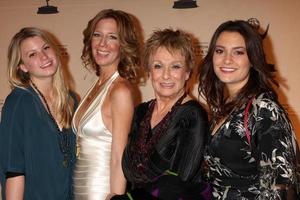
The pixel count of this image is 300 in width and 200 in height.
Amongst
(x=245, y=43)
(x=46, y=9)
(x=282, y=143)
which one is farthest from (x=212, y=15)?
(x=282, y=143)

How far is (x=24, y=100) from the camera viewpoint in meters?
2.01

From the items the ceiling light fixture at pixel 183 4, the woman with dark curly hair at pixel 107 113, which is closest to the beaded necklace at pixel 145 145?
the woman with dark curly hair at pixel 107 113

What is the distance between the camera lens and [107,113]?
6.64ft

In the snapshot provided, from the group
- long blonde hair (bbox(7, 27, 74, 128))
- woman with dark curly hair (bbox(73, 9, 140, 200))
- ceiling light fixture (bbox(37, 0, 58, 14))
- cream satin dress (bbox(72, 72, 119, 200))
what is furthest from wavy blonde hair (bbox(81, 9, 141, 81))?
ceiling light fixture (bbox(37, 0, 58, 14))

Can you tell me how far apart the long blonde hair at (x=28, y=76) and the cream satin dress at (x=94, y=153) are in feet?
0.58

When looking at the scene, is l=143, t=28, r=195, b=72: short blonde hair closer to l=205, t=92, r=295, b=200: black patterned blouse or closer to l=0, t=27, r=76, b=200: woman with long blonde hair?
l=205, t=92, r=295, b=200: black patterned blouse

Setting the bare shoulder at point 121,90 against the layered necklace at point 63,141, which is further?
the layered necklace at point 63,141

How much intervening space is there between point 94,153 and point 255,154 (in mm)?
951

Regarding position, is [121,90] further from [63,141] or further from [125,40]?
[63,141]

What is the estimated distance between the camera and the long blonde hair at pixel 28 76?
2105 mm

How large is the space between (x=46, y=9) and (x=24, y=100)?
1457mm

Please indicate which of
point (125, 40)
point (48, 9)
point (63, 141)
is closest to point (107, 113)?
point (63, 141)

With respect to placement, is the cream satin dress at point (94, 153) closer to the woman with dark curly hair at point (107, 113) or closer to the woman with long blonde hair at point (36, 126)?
the woman with dark curly hair at point (107, 113)

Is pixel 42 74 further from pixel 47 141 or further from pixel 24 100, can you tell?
pixel 47 141
